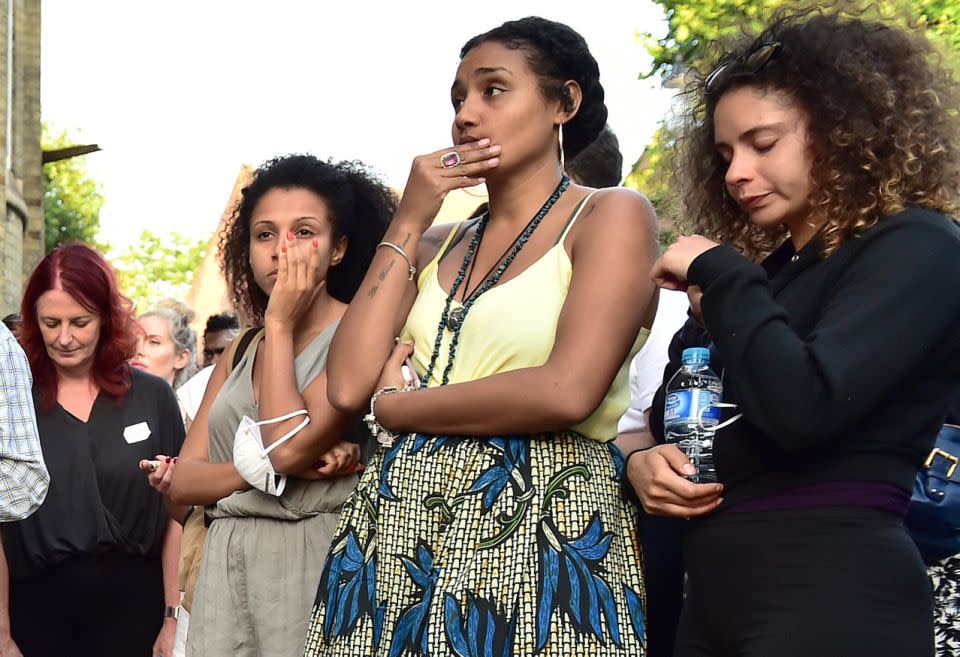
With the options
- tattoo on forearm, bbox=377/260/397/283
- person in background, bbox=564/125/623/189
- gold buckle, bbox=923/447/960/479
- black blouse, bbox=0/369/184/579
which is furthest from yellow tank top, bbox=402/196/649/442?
black blouse, bbox=0/369/184/579

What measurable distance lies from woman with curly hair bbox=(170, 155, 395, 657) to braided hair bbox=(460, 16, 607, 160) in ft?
3.47

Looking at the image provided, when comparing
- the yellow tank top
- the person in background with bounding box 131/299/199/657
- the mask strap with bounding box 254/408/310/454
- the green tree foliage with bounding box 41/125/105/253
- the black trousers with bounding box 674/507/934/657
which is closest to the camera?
the black trousers with bounding box 674/507/934/657

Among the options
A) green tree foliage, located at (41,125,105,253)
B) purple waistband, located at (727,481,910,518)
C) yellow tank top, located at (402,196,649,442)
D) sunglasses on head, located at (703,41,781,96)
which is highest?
green tree foliage, located at (41,125,105,253)

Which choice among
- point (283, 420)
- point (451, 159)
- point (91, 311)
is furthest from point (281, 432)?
point (91, 311)

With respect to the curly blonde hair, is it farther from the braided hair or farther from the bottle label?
the braided hair

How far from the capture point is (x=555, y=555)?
292cm

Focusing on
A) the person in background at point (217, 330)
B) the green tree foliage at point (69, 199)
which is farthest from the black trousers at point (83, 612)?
the green tree foliage at point (69, 199)

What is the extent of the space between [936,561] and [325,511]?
1.83m

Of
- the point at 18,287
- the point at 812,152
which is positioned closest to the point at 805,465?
the point at 812,152

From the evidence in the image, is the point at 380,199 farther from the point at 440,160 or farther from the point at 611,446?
the point at 611,446

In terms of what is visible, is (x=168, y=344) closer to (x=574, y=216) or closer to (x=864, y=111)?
(x=574, y=216)

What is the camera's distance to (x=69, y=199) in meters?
53.1

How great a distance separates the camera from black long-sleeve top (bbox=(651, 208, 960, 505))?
234 centimetres

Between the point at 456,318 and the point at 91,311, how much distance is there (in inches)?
129
